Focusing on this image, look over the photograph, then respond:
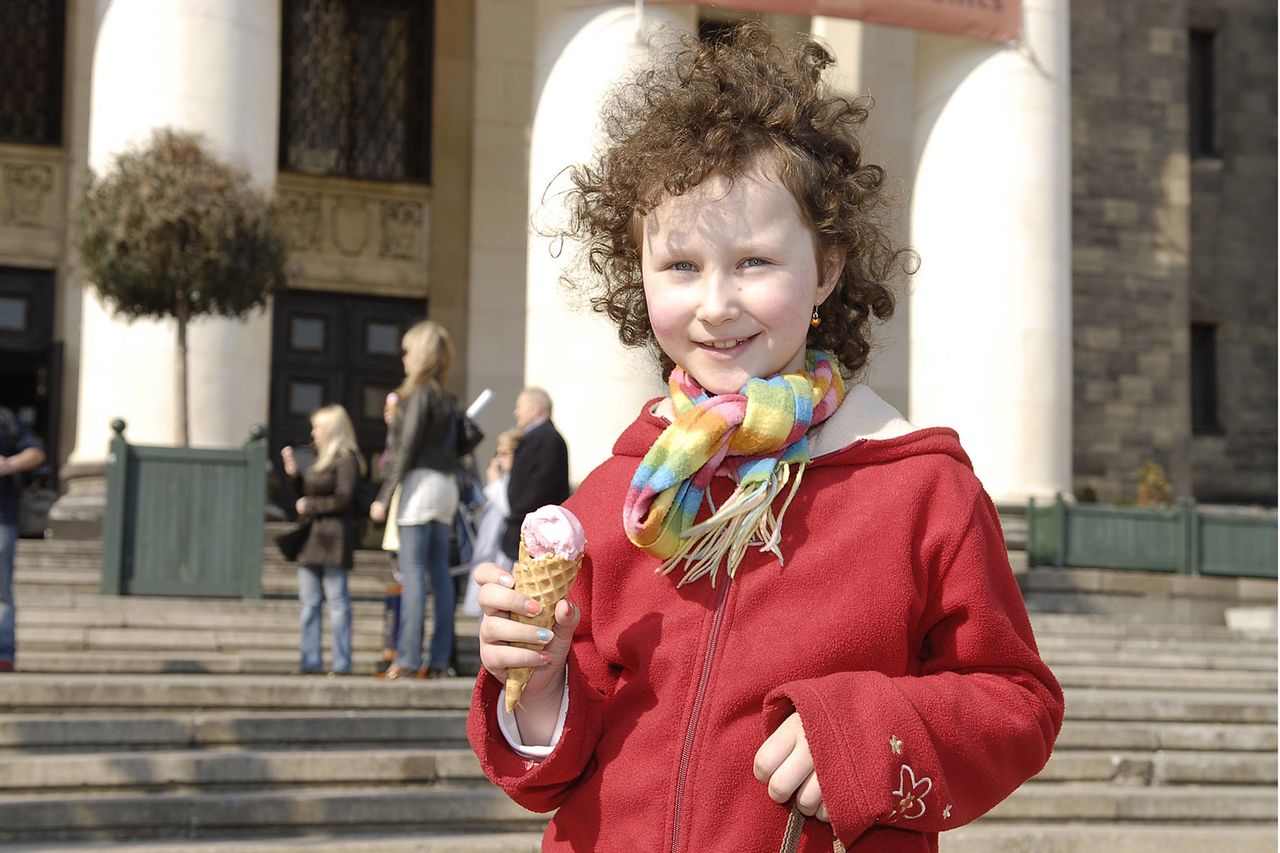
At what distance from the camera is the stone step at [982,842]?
651 centimetres

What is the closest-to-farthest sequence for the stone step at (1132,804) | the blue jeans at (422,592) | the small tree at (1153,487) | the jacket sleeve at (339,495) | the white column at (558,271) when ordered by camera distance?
the stone step at (1132,804) < the blue jeans at (422,592) < the jacket sleeve at (339,495) < the white column at (558,271) < the small tree at (1153,487)

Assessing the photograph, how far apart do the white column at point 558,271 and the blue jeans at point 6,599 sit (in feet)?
22.8

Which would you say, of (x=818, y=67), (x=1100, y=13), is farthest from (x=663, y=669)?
(x=1100, y=13)

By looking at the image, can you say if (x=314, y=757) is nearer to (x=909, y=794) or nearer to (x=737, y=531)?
(x=737, y=531)

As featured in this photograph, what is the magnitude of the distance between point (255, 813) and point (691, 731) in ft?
16.9

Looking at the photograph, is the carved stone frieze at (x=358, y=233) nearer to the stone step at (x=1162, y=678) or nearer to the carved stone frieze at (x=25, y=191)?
the carved stone frieze at (x=25, y=191)

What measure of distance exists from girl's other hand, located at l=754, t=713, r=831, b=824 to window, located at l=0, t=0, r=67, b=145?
1878 centimetres

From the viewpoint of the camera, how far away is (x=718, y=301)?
2.19 m

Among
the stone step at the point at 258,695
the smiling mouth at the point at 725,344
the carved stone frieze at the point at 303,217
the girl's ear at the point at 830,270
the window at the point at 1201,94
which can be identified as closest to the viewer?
the smiling mouth at the point at 725,344

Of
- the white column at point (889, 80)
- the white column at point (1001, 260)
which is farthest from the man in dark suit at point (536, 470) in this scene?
the white column at point (889, 80)

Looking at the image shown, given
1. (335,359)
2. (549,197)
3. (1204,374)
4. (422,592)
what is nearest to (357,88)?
(335,359)

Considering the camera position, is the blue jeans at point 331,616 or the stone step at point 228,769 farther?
the blue jeans at point 331,616

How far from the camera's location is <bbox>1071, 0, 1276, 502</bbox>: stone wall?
79.4 feet

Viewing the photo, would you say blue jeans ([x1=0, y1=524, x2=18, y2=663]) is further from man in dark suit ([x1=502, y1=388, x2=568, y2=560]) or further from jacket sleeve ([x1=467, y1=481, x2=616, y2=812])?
jacket sleeve ([x1=467, y1=481, x2=616, y2=812])
